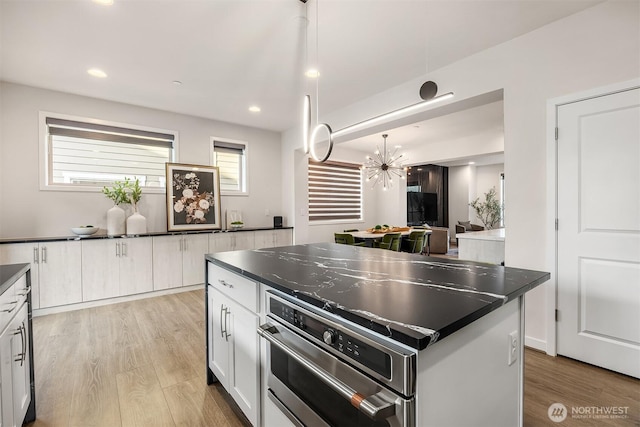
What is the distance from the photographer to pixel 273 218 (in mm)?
5707

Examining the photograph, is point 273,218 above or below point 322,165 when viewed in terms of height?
below

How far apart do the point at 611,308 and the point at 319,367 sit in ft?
8.12

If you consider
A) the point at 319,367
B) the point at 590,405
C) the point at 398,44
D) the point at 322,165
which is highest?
the point at 398,44

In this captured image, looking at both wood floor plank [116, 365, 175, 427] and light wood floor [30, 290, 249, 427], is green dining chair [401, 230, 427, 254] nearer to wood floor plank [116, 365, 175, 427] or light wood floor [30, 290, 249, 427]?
light wood floor [30, 290, 249, 427]

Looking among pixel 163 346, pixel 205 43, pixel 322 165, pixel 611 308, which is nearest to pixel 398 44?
pixel 205 43

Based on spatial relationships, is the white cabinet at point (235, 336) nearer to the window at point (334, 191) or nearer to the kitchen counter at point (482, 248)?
the kitchen counter at point (482, 248)

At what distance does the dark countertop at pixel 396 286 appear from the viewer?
0.88 m

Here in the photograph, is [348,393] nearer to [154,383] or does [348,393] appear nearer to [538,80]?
[154,383]

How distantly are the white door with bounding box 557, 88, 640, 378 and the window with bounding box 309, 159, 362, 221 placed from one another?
16.2ft

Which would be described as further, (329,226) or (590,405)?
(329,226)

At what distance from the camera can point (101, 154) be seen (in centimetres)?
414

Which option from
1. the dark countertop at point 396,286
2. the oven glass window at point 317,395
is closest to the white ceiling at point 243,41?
the dark countertop at point 396,286

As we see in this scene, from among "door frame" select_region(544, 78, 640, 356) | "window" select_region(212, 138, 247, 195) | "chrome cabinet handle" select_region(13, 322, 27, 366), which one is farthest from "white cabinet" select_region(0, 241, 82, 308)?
"door frame" select_region(544, 78, 640, 356)

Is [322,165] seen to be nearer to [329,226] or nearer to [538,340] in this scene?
[329,226]
